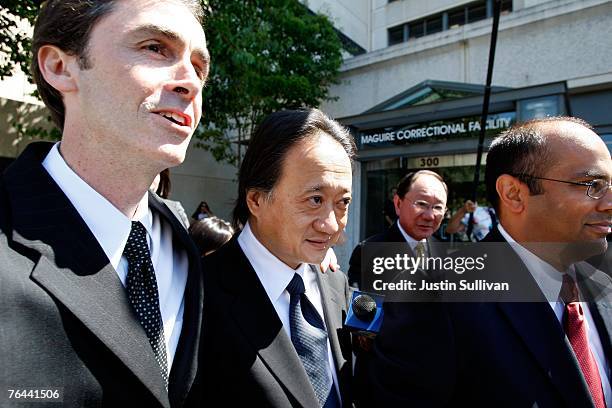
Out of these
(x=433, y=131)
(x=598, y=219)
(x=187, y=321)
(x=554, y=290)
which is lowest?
(x=187, y=321)

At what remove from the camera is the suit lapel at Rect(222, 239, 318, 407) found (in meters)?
1.31

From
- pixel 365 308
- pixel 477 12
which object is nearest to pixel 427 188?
pixel 365 308

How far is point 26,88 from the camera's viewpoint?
25.4ft

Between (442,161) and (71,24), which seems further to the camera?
(442,161)

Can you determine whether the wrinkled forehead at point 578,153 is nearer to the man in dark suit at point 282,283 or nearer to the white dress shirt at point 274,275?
the man in dark suit at point 282,283

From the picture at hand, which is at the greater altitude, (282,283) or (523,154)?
(523,154)

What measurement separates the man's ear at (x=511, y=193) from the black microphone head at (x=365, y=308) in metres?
0.70

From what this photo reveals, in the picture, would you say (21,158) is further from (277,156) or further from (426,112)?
(426,112)

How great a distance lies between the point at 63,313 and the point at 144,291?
0.23 metres

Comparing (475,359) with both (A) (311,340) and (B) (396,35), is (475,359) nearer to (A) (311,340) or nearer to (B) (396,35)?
(A) (311,340)

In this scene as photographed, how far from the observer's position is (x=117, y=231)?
1.12m

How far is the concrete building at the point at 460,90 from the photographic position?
22.6ft

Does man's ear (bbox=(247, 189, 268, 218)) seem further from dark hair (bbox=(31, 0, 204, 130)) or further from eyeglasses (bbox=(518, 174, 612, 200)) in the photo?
eyeglasses (bbox=(518, 174, 612, 200))

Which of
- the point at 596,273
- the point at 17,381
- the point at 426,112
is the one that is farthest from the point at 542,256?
the point at 426,112
